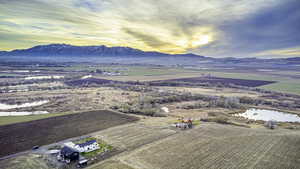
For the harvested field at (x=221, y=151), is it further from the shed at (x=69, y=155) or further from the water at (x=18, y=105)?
the water at (x=18, y=105)

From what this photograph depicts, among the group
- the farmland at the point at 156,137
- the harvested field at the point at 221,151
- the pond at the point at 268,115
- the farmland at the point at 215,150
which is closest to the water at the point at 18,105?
the farmland at the point at 156,137

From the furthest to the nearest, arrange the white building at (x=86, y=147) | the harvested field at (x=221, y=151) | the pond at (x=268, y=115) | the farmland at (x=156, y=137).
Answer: the pond at (x=268, y=115)
the white building at (x=86, y=147)
the farmland at (x=156, y=137)
the harvested field at (x=221, y=151)

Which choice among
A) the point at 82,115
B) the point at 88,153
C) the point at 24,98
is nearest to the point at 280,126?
the point at 88,153

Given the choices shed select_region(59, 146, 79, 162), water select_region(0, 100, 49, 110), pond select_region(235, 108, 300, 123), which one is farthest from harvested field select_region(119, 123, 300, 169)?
water select_region(0, 100, 49, 110)

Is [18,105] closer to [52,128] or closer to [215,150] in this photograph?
[52,128]

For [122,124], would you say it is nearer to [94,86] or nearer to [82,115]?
[82,115]

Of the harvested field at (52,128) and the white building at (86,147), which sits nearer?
the white building at (86,147)

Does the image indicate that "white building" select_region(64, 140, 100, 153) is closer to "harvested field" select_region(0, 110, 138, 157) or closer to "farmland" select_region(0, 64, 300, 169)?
"farmland" select_region(0, 64, 300, 169)
